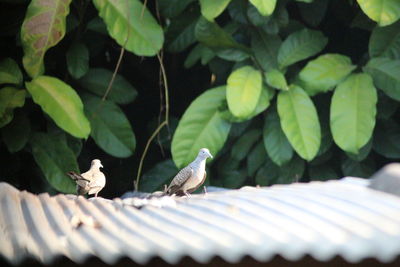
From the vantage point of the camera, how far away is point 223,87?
3494 millimetres

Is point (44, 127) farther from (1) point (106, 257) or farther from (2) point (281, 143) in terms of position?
(1) point (106, 257)

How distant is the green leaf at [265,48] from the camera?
3592 mm

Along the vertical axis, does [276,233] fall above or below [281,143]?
above

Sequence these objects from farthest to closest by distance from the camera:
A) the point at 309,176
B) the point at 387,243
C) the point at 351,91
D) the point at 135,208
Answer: the point at 309,176 → the point at 351,91 → the point at 135,208 → the point at 387,243

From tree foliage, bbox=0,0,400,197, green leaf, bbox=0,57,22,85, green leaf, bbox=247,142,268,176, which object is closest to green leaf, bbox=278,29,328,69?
tree foliage, bbox=0,0,400,197

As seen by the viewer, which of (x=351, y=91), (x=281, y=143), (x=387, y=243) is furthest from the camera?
(x=281, y=143)

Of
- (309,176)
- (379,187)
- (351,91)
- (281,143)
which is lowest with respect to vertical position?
(309,176)

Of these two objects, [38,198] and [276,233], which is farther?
[38,198]

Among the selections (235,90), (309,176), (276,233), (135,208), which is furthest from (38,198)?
(309,176)

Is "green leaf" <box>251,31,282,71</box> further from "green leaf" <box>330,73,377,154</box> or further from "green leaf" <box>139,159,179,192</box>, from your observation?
"green leaf" <box>139,159,179,192</box>

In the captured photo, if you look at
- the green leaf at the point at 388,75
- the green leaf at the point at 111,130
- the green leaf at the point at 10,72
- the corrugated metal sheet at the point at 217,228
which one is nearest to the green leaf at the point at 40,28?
the green leaf at the point at 10,72

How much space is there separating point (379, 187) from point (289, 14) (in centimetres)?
274

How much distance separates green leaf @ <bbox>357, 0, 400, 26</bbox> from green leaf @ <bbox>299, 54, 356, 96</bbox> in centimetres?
32

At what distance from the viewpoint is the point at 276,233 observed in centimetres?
101
